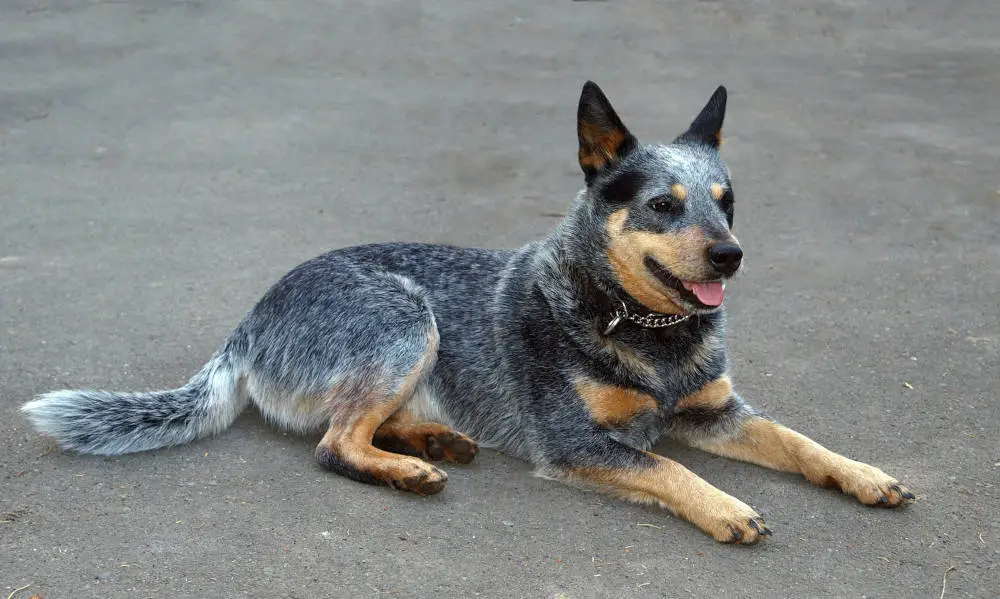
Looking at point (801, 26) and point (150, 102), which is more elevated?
point (801, 26)

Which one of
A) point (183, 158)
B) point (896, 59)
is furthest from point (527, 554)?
point (896, 59)

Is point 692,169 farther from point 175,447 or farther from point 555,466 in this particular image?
point 175,447

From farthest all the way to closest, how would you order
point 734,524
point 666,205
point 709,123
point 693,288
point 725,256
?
point 709,123
point 666,205
point 693,288
point 725,256
point 734,524

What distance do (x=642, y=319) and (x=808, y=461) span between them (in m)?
0.88

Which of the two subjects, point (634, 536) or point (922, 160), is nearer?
point (634, 536)

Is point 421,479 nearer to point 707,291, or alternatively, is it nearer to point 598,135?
point 707,291

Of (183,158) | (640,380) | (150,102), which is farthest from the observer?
(150,102)

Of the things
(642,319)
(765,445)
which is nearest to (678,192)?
(642,319)

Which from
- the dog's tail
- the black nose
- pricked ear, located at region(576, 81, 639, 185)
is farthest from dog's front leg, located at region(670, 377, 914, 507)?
the dog's tail

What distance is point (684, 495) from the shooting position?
405 cm

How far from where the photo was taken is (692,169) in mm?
4383

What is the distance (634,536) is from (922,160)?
18.6 ft

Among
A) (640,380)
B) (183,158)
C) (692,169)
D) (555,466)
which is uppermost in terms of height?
(692,169)

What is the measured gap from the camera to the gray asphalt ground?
12.6ft
